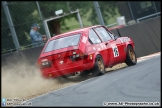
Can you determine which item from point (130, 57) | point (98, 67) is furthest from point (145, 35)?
point (98, 67)

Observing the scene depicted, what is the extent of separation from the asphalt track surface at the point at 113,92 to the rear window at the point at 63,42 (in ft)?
7.71

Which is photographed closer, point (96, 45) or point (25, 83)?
point (96, 45)

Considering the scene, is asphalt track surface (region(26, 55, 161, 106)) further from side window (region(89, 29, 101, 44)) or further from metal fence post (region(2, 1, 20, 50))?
metal fence post (region(2, 1, 20, 50))

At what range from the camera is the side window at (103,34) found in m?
17.0

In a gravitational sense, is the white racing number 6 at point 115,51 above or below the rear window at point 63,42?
below

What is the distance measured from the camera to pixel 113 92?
1121cm

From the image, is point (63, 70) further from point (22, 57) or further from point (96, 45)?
point (22, 57)

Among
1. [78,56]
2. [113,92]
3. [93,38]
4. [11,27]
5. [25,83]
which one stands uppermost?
[11,27]

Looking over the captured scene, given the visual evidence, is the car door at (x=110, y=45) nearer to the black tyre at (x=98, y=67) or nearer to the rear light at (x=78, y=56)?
the black tyre at (x=98, y=67)

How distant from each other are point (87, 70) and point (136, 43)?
24.5 ft

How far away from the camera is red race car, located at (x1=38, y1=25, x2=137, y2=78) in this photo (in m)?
15.5

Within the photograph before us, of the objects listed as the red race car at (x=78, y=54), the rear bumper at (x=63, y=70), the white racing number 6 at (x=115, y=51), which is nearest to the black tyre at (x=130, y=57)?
the white racing number 6 at (x=115, y=51)

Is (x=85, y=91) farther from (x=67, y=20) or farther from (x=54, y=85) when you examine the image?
(x=67, y=20)

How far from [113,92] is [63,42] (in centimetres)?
523
